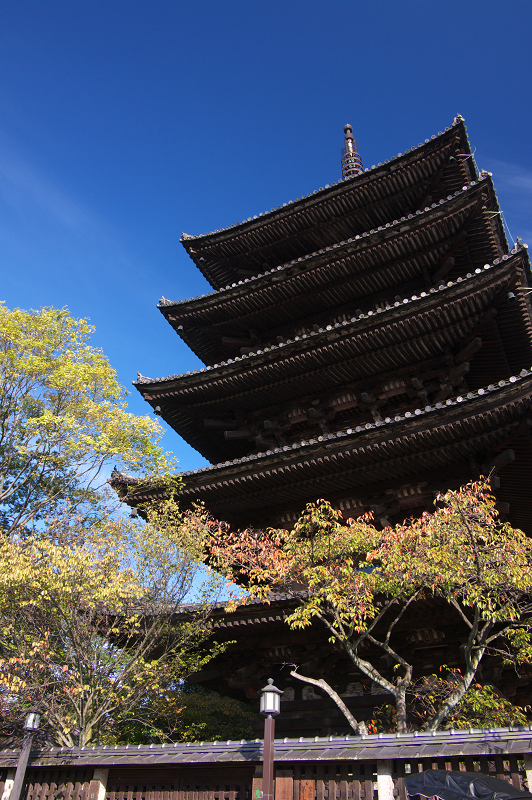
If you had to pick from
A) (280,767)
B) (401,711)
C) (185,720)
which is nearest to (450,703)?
(401,711)

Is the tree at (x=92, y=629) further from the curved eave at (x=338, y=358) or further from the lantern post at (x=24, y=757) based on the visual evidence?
the curved eave at (x=338, y=358)

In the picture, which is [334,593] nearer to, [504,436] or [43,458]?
[504,436]

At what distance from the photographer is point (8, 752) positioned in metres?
7.83

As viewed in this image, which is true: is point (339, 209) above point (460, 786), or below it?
above

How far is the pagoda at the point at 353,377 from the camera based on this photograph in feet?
34.1

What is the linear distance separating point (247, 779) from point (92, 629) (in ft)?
13.6

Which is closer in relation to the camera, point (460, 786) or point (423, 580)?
point (460, 786)

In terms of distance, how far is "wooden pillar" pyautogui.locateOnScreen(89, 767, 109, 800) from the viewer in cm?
711

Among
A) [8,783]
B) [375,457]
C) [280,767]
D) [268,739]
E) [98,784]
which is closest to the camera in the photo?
[268,739]

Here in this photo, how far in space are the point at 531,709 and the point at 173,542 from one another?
693 cm

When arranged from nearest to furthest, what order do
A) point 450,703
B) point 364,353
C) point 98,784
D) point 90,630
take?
point 98,784 → point 450,703 → point 90,630 → point 364,353

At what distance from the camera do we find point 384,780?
574 centimetres

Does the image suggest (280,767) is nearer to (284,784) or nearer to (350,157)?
(284,784)

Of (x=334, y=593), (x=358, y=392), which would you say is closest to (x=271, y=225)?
(x=358, y=392)
